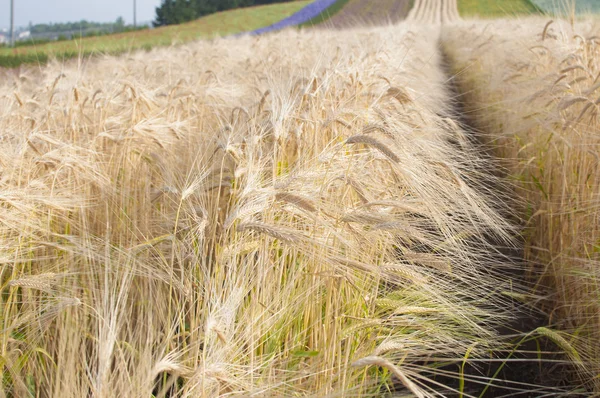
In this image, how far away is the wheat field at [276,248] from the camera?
1.44m

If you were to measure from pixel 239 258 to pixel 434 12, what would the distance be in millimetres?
33313

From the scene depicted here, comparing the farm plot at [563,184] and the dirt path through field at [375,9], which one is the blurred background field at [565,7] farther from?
the dirt path through field at [375,9]

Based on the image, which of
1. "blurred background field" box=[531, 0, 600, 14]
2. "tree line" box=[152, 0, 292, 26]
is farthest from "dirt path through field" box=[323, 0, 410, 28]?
"blurred background field" box=[531, 0, 600, 14]

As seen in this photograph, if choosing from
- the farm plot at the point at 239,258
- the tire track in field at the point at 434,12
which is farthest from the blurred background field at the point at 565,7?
the tire track in field at the point at 434,12

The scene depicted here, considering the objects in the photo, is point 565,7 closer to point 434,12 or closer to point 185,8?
point 434,12

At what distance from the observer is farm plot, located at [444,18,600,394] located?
224 centimetres

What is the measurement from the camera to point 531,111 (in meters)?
3.83

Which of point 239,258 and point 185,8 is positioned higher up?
point 185,8

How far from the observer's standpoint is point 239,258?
5.83 ft

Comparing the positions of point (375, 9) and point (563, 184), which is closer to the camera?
point (563, 184)

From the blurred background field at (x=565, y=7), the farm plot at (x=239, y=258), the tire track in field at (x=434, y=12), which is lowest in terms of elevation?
the farm plot at (x=239, y=258)

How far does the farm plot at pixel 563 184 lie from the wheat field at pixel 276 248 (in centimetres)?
2

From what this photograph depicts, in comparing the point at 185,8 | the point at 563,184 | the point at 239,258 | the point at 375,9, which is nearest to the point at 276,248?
the point at 239,258

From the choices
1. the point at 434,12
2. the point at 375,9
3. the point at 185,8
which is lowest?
the point at 434,12
